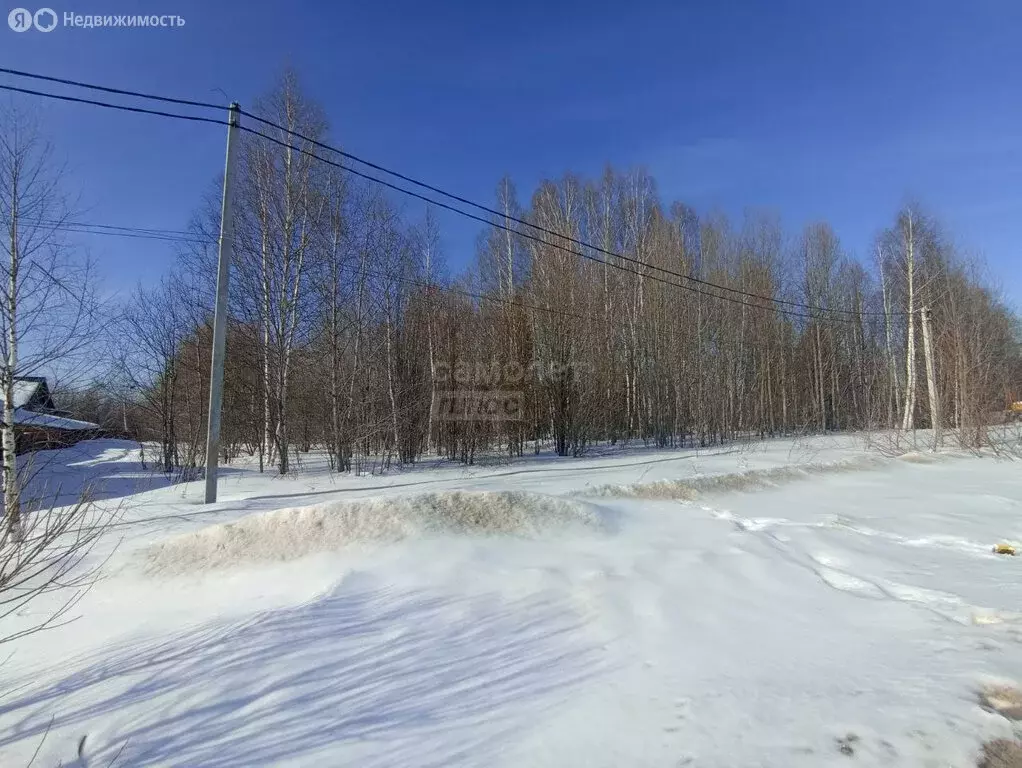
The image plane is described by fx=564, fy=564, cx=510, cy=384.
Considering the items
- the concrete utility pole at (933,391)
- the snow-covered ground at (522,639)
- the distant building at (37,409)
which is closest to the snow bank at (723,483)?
the snow-covered ground at (522,639)

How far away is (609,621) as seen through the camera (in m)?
4.26

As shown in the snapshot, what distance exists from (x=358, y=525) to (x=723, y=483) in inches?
246

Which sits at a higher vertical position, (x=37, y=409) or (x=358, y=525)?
(x=37, y=409)

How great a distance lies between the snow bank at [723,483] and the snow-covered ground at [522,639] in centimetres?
87

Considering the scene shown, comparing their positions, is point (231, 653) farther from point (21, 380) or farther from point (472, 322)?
point (472, 322)

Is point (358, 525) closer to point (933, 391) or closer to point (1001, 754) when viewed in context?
point (1001, 754)

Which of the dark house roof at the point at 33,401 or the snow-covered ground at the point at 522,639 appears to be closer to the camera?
the snow-covered ground at the point at 522,639

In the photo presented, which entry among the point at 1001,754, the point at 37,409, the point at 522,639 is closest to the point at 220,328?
the point at 37,409

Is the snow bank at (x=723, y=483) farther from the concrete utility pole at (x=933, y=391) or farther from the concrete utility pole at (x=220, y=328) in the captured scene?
the concrete utility pole at (x=933, y=391)

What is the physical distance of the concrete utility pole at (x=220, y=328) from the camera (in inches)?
314

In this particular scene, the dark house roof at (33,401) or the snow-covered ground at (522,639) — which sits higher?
the dark house roof at (33,401)

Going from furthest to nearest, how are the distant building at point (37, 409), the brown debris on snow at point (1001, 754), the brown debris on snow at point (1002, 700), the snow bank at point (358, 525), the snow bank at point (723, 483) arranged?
the snow bank at point (723, 483) < the distant building at point (37, 409) < the snow bank at point (358, 525) < the brown debris on snow at point (1002, 700) < the brown debris on snow at point (1001, 754)

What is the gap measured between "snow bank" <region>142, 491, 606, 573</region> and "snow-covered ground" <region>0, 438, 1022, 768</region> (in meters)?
0.03

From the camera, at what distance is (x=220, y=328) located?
27.1 feet
